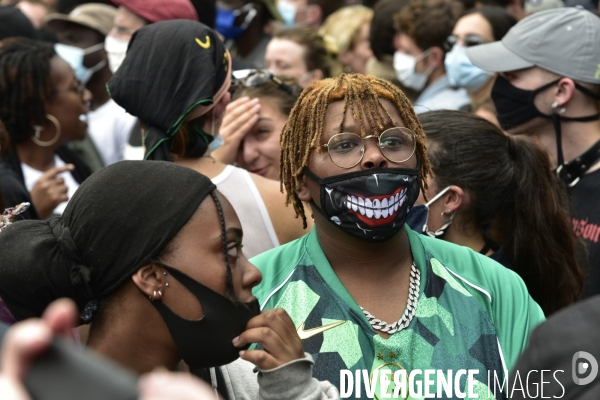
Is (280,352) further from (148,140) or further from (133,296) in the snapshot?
(148,140)

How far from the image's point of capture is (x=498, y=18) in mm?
6445

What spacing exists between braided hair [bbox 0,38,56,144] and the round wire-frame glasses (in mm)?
2728

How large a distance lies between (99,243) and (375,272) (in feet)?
3.97

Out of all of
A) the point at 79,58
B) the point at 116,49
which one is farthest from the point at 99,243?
the point at 79,58

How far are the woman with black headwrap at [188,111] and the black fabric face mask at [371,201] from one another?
683mm

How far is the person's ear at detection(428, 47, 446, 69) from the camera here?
6.82m

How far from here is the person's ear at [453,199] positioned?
3994 mm

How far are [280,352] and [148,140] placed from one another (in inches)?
66.7

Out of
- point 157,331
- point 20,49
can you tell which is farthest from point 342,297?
point 20,49

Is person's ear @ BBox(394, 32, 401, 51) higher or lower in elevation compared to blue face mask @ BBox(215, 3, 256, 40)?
higher

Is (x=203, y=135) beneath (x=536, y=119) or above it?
above

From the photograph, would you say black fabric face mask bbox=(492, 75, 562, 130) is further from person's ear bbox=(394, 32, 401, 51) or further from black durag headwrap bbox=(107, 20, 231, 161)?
person's ear bbox=(394, 32, 401, 51)

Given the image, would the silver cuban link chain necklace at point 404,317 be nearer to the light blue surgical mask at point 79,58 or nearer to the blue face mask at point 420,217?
the blue face mask at point 420,217

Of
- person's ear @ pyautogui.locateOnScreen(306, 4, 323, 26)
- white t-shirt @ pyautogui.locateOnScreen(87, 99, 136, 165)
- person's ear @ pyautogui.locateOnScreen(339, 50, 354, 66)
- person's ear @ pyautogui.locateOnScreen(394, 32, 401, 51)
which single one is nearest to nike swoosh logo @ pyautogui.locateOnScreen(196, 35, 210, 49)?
white t-shirt @ pyautogui.locateOnScreen(87, 99, 136, 165)
